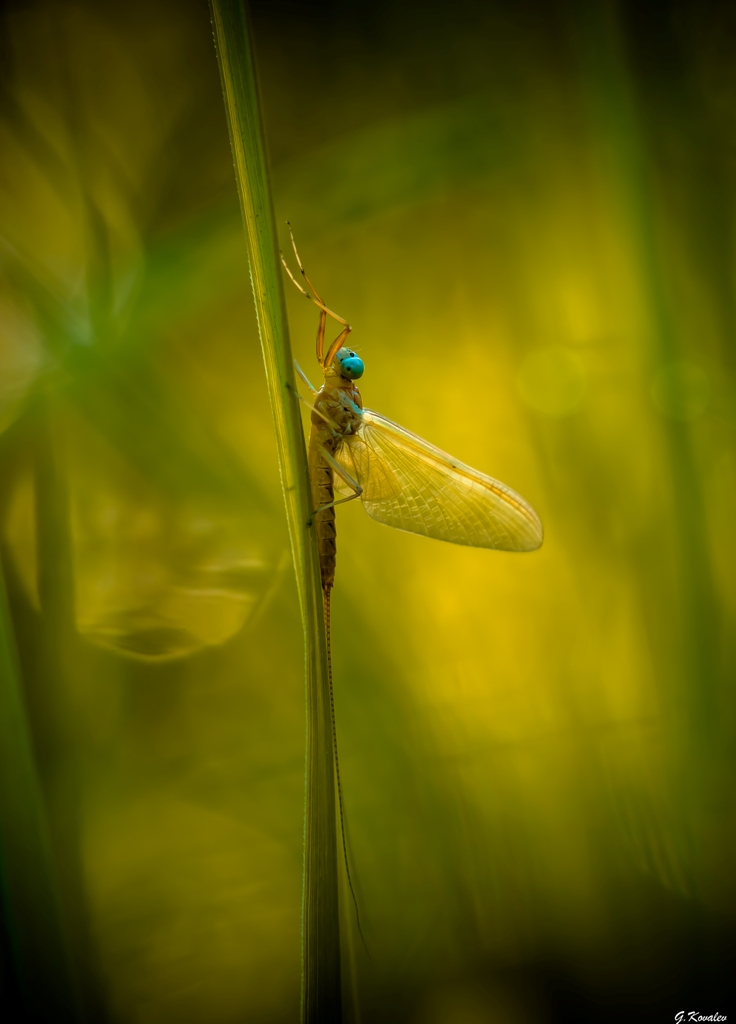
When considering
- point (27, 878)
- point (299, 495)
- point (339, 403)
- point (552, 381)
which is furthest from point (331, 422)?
point (27, 878)

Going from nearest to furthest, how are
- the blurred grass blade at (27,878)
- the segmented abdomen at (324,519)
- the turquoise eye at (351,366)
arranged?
the blurred grass blade at (27,878)
the segmented abdomen at (324,519)
the turquoise eye at (351,366)

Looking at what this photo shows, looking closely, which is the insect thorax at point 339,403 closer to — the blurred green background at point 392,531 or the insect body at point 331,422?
the insect body at point 331,422

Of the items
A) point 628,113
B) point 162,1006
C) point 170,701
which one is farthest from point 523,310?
point 162,1006

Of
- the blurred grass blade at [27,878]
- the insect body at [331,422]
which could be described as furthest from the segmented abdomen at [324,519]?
the blurred grass blade at [27,878]

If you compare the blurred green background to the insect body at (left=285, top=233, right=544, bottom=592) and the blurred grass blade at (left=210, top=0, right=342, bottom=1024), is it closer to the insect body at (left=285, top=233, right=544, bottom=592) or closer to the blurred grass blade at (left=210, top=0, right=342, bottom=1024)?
the insect body at (left=285, top=233, right=544, bottom=592)

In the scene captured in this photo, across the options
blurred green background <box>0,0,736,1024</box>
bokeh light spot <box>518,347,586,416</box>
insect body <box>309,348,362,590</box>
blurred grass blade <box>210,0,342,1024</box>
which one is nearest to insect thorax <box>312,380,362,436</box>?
insect body <box>309,348,362,590</box>

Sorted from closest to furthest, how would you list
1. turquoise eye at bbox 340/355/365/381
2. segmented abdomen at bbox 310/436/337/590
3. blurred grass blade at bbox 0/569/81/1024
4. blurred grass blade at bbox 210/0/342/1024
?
1. blurred grass blade at bbox 210/0/342/1024
2. blurred grass blade at bbox 0/569/81/1024
3. segmented abdomen at bbox 310/436/337/590
4. turquoise eye at bbox 340/355/365/381
